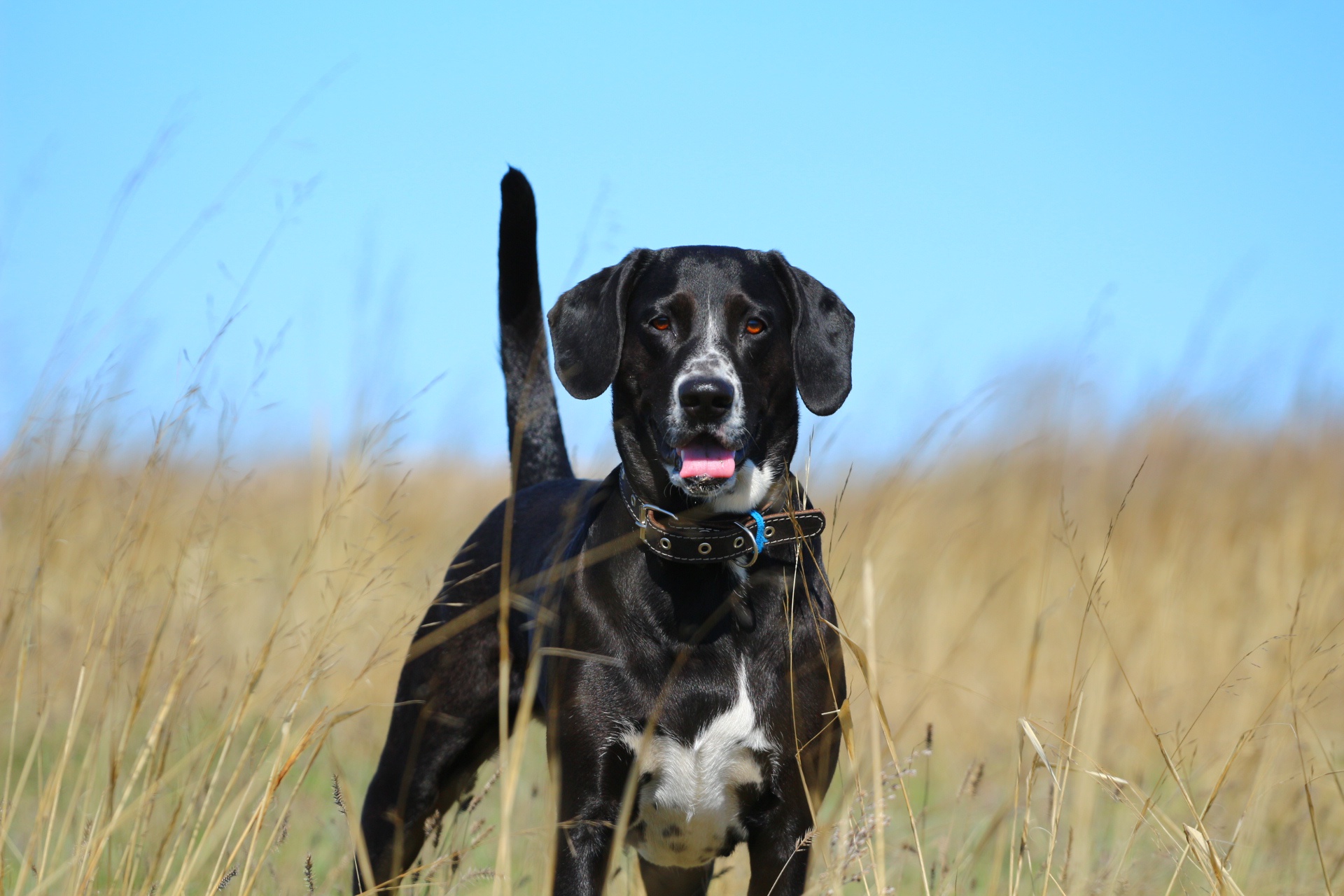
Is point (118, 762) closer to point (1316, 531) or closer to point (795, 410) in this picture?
point (795, 410)

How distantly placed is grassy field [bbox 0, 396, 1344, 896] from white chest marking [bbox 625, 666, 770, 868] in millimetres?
251

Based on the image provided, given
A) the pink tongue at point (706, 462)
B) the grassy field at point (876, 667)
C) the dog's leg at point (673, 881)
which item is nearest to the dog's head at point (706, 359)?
the pink tongue at point (706, 462)

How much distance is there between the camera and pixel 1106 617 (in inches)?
217

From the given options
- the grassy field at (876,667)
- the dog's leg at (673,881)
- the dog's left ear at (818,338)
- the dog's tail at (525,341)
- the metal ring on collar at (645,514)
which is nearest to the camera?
the grassy field at (876,667)

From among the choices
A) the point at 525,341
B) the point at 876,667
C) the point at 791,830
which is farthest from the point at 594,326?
the point at 791,830

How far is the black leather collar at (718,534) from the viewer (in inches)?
107

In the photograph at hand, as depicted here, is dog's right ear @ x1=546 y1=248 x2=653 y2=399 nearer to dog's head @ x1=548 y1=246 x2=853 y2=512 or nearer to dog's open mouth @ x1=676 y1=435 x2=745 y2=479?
dog's head @ x1=548 y1=246 x2=853 y2=512

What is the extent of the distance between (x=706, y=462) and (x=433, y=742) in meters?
1.50

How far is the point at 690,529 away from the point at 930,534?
16.5 ft

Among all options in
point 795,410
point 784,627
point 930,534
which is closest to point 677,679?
point 784,627

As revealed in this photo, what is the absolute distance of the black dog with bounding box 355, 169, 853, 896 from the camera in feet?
8.83

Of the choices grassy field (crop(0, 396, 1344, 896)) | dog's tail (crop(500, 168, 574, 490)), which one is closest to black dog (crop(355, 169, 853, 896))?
grassy field (crop(0, 396, 1344, 896))

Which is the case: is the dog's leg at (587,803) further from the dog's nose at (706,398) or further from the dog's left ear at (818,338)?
the dog's left ear at (818,338)

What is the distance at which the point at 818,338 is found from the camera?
3.06 meters
